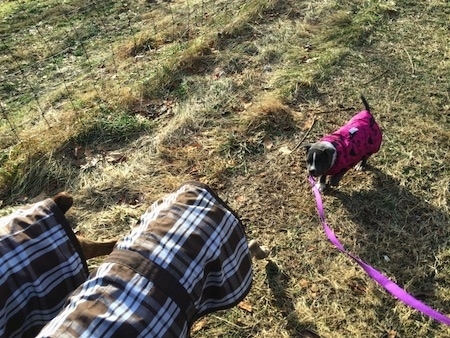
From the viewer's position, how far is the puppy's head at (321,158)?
10.7ft

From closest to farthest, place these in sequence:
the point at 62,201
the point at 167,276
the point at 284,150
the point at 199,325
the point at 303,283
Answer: the point at 167,276
the point at 62,201
the point at 199,325
the point at 303,283
the point at 284,150

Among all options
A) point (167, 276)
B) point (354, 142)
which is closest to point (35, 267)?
point (167, 276)

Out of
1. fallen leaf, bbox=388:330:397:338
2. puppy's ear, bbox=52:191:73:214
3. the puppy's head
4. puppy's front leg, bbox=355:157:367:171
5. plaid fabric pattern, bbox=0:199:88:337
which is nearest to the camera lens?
plaid fabric pattern, bbox=0:199:88:337

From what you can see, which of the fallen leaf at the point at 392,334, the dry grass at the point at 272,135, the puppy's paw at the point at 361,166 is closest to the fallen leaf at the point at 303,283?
the dry grass at the point at 272,135

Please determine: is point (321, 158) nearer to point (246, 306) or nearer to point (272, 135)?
point (272, 135)

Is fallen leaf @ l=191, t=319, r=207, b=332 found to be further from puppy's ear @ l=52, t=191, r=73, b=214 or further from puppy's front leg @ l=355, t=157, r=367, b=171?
puppy's front leg @ l=355, t=157, r=367, b=171

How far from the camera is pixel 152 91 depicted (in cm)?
478

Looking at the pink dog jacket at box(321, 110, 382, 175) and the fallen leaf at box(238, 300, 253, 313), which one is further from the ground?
the pink dog jacket at box(321, 110, 382, 175)

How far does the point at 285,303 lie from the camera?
9.72 ft

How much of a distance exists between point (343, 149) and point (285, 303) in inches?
43.7

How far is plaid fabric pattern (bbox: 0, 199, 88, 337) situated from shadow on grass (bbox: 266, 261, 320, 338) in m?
1.26

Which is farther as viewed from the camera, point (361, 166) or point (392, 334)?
point (361, 166)

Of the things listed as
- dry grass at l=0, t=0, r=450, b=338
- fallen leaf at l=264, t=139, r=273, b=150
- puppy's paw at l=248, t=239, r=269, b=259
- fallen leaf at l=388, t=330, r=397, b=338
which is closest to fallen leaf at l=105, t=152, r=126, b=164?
dry grass at l=0, t=0, r=450, b=338

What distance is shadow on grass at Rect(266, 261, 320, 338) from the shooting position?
282 cm
